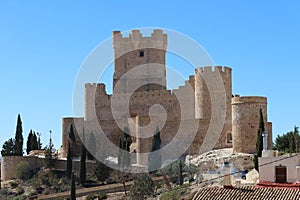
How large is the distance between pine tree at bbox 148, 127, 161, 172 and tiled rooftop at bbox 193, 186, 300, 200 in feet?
58.7

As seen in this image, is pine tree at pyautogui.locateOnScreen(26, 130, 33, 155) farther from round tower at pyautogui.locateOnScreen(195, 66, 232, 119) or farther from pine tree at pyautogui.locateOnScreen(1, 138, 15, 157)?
round tower at pyautogui.locateOnScreen(195, 66, 232, 119)

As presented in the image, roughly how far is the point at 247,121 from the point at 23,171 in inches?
642

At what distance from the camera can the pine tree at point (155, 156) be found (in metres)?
Result: 36.9

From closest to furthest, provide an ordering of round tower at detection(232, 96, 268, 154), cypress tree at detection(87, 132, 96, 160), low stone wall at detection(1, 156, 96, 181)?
round tower at detection(232, 96, 268, 154) → cypress tree at detection(87, 132, 96, 160) → low stone wall at detection(1, 156, 96, 181)

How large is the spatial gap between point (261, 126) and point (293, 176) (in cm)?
1003

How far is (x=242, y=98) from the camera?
110ft

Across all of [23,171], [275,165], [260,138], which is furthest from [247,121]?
[23,171]

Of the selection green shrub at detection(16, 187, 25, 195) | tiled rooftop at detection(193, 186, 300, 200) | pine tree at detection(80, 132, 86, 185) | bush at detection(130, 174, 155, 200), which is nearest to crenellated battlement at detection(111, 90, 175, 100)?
pine tree at detection(80, 132, 86, 185)

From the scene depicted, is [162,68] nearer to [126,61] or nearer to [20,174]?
[126,61]

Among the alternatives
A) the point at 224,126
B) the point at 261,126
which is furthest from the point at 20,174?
the point at 261,126

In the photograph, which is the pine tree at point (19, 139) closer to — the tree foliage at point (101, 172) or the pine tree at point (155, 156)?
the tree foliage at point (101, 172)

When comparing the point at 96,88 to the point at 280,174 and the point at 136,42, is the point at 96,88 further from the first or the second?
the point at 280,174

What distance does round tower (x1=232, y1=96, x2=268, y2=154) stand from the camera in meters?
33.2

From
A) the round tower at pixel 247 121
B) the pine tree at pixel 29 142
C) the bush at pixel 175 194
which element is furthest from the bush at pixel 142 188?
the pine tree at pixel 29 142
